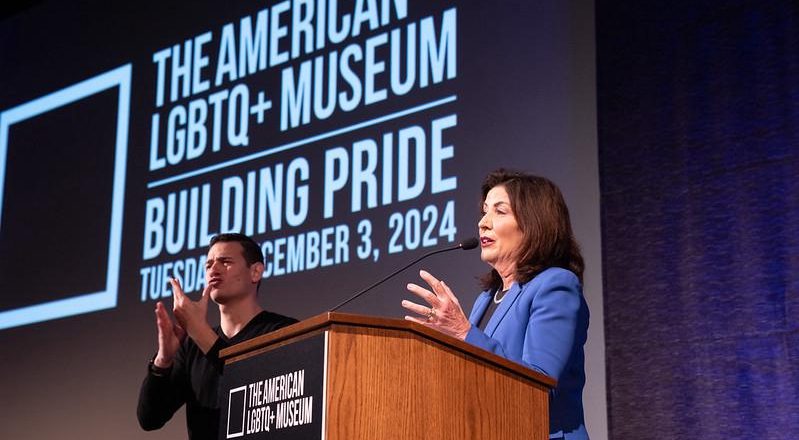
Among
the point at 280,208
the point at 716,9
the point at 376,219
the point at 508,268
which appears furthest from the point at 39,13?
the point at 508,268

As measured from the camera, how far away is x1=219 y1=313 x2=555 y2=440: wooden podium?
1574 mm

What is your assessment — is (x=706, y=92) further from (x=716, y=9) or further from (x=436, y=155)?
(x=436, y=155)

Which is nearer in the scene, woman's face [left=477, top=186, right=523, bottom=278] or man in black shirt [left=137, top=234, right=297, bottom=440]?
woman's face [left=477, top=186, right=523, bottom=278]

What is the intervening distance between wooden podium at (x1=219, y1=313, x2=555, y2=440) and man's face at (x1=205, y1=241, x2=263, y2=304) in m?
1.80

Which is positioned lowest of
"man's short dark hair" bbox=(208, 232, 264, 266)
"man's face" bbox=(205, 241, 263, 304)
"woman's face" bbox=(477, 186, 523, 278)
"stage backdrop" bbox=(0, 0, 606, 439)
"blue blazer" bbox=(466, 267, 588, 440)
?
"blue blazer" bbox=(466, 267, 588, 440)

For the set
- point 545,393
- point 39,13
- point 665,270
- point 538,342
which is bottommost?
point 545,393

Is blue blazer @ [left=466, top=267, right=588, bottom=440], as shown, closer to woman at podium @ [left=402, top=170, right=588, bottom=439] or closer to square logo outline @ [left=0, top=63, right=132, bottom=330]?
woman at podium @ [left=402, top=170, right=588, bottom=439]

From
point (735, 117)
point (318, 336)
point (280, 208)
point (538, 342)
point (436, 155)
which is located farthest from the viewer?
point (280, 208)

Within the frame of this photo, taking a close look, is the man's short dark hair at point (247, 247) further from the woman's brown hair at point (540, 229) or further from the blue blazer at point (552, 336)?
the blue blazer at point (552, 336)

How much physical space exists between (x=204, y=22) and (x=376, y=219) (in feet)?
5.23

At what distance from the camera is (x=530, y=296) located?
213 centimetres

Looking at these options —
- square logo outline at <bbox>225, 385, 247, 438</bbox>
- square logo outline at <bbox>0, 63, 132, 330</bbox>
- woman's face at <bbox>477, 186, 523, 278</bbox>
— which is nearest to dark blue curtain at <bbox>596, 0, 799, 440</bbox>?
woman's face at <bbox>477, 186, 523, 278</bbox>

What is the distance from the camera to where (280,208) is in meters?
4.23

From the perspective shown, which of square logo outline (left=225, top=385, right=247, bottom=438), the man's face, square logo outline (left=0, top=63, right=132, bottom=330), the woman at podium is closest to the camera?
square logo outline (left=225, top=385, right=247, bottom=438)
